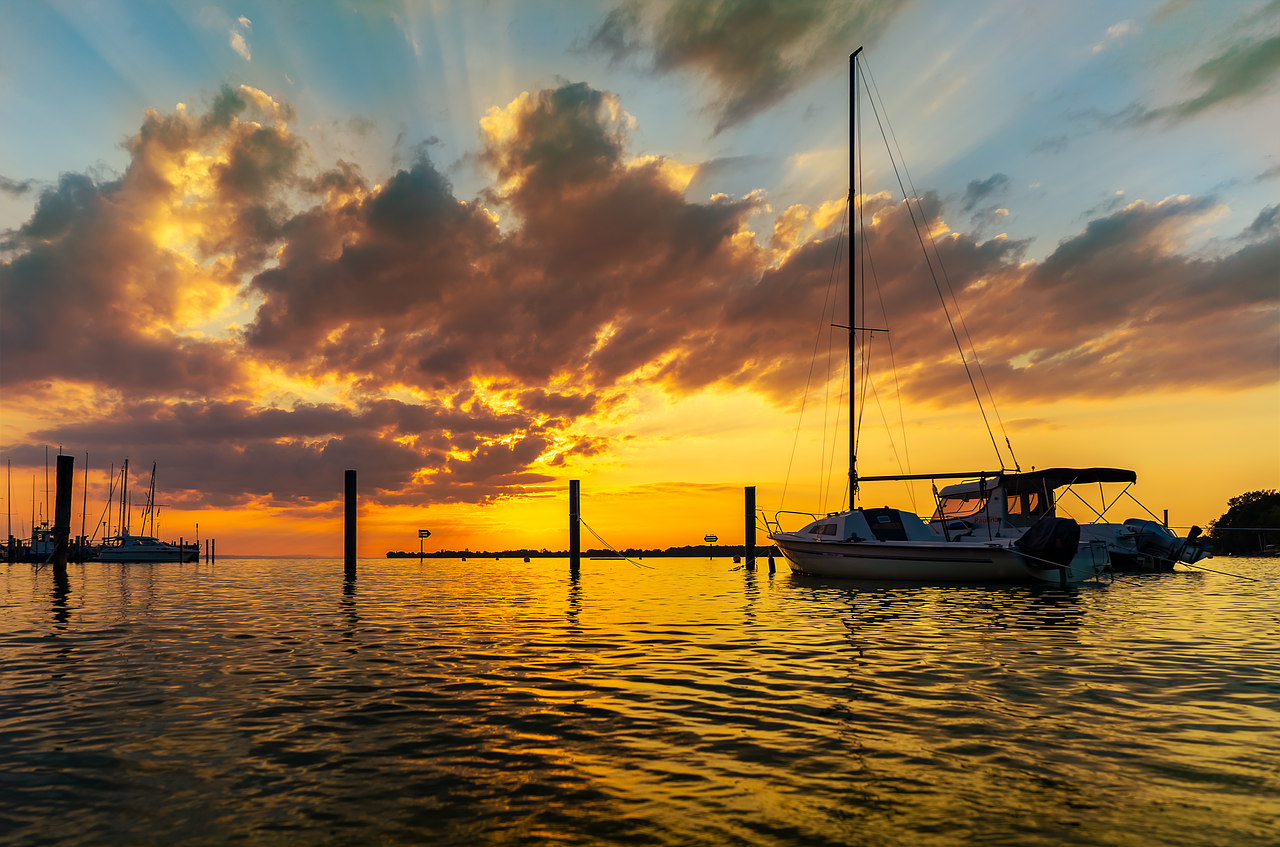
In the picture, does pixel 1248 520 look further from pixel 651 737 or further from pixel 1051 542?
pixel 651 737

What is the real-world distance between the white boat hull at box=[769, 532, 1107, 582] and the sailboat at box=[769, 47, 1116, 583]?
4cm

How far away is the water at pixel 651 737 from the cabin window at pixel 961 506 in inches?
799

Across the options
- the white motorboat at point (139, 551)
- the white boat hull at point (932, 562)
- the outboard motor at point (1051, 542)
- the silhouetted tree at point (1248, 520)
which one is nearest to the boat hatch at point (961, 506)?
the white boat hull at point (932, 562)

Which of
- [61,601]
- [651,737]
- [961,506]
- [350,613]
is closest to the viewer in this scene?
[651,737]

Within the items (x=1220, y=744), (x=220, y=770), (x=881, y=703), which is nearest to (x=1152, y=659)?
(x=1220, y=744)

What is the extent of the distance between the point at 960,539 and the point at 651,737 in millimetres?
29598

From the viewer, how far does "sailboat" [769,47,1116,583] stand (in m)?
27.8

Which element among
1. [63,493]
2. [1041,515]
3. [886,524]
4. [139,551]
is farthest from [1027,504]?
[139,551]

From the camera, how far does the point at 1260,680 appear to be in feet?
33.4

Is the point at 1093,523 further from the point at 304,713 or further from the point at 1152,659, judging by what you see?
the point at 304,713

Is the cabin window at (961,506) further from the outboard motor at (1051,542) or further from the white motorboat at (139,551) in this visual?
the white motorboat at (139,551)

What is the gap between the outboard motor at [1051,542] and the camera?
27109 mm

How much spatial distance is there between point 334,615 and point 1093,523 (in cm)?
3905

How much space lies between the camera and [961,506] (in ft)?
123
